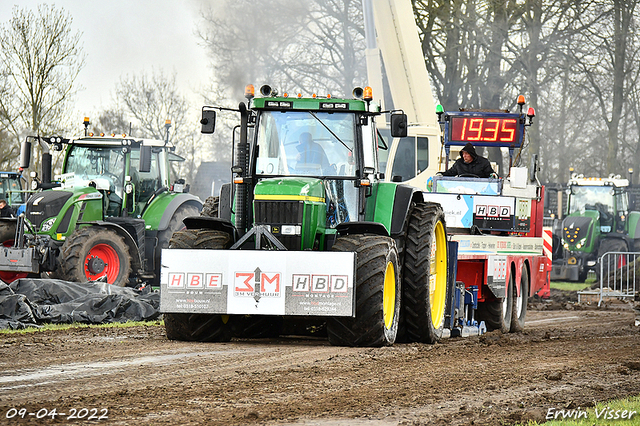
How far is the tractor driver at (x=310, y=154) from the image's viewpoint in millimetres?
9672

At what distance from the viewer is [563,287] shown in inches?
1027

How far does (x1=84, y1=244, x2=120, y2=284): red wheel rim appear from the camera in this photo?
51.4ft

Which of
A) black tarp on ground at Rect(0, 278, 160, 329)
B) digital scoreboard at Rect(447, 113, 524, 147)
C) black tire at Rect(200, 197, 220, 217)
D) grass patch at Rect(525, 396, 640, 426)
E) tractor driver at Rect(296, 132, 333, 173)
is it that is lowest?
black tarp on ground at Rect(0, 278, 160, 329)

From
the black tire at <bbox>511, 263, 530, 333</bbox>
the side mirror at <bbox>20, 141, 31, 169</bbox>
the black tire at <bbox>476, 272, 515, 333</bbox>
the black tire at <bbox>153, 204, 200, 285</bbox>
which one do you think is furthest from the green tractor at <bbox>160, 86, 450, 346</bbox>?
the black tire at <bbox>153, 204, 200, 285</bbox>

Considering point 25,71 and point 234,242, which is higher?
point 25,71

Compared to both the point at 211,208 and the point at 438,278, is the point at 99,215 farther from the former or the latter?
the point at 438,278

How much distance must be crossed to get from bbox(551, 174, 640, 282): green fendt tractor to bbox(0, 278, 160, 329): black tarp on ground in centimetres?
1652

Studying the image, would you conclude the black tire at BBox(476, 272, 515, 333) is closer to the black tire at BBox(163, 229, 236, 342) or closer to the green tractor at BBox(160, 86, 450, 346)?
the green tractor at BBox(160, 86, 450, 346)

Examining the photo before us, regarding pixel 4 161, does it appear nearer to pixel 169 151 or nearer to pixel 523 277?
pixel 169 151

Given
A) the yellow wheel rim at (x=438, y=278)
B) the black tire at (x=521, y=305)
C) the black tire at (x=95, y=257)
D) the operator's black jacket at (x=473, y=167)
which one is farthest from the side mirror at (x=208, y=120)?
the black tire at (x=95, y=257)

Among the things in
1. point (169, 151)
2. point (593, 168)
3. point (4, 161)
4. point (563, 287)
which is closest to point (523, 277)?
point (169, 151)

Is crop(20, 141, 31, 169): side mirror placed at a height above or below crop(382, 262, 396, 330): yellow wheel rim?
above

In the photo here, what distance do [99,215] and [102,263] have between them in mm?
1248

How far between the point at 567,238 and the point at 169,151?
13.7 m
